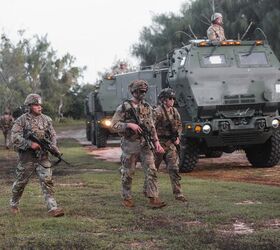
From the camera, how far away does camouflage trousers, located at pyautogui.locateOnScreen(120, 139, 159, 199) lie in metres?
8.17

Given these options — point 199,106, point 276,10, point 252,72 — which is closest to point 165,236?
point 199,106

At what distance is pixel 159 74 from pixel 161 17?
2868 cm

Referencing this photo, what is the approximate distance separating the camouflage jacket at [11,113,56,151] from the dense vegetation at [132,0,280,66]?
24.5 meters

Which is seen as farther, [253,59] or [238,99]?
[253,59]

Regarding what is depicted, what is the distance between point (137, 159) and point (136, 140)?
0.90ft

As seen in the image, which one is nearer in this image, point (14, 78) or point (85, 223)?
point (85, 223)

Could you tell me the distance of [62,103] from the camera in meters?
68.9

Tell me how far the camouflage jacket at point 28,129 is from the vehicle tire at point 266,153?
6.19 m

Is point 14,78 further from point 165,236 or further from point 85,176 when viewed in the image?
point 165,236

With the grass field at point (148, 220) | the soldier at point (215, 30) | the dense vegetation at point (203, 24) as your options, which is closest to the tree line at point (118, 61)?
the dense vegetation at point (203, 24)

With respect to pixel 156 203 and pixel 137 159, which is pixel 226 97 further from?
pixel 156 203

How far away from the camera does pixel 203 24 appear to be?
1500 inches

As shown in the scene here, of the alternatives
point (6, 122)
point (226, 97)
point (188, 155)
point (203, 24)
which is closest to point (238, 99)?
point (226, 97)

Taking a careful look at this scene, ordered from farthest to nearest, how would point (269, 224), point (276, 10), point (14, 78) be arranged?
point (14, 78) → point (276, 10) → point (269, 224)
